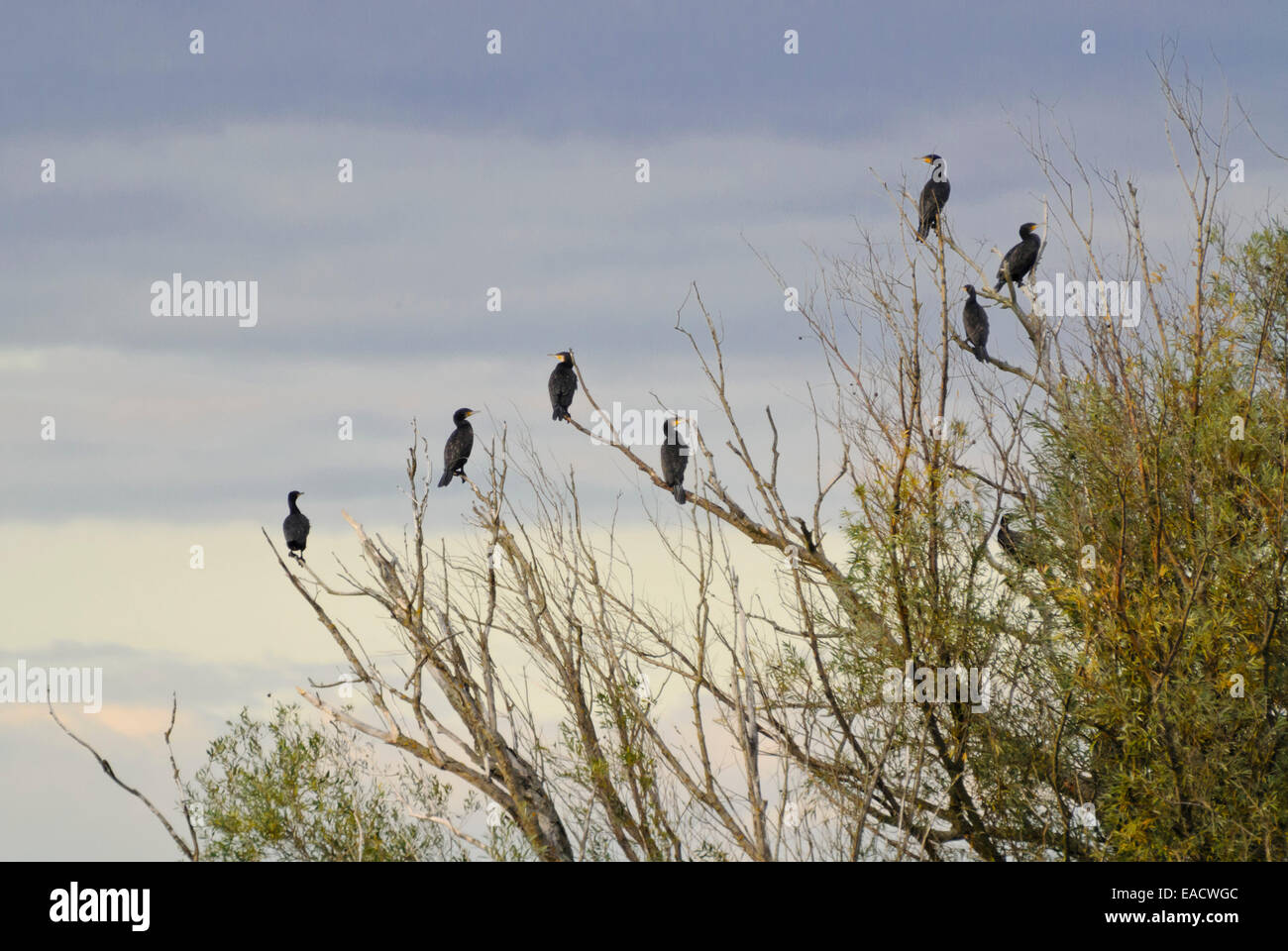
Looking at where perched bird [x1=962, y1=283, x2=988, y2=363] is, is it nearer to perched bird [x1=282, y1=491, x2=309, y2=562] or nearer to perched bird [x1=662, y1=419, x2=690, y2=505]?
perched bird [x1=662, y1=419, x2=690, y2=505]

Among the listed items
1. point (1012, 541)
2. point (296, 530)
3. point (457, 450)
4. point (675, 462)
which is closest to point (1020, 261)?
point (1012, 541)

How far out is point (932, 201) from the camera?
496 inches

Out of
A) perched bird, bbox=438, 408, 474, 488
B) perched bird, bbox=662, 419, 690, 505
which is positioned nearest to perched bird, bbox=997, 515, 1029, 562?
perched bird, bbox=662, 419, 690, 505

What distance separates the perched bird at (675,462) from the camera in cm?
1295

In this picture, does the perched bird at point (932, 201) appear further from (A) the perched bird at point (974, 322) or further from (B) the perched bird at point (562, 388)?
(B) the perched bird at point (562, 388)

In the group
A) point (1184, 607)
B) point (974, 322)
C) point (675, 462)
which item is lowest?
point (1184, 607)

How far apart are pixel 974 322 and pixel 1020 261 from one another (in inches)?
50.1

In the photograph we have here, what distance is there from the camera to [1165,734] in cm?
945

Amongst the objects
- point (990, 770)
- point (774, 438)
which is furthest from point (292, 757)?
point (990, 770)

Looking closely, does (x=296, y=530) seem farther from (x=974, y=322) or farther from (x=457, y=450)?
(x=974, y=322)

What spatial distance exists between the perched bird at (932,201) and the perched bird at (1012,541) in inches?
124

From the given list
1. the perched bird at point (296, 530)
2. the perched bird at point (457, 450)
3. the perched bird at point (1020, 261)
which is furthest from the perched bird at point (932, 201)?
the perched bird at point (296, 530)
